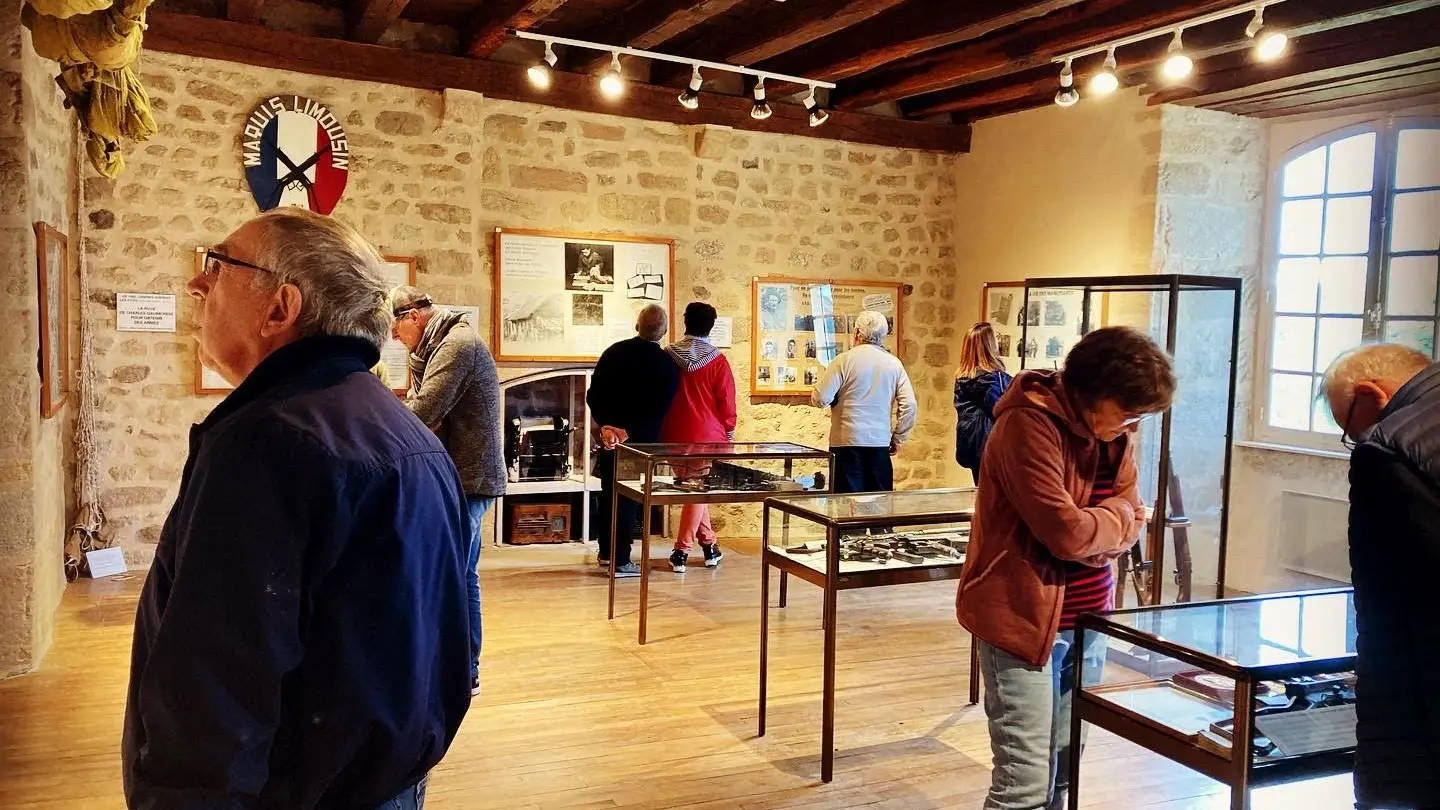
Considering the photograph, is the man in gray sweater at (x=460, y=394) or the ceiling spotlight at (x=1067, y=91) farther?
the ceiling spotlight at (x=1067, y=91)

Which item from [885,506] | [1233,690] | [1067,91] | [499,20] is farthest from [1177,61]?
[1233,690]

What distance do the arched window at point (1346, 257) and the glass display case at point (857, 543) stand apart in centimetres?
319

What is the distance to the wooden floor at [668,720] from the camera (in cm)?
343

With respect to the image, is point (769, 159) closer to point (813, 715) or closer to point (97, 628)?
point (813, 715)

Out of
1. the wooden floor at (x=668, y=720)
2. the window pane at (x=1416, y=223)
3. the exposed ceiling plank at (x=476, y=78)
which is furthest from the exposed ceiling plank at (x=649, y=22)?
the window pane at (x=1416, y=223)

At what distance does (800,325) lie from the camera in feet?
25.5

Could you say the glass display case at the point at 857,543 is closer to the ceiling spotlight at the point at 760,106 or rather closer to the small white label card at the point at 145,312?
the ceiling spotlight at the point at 760,106

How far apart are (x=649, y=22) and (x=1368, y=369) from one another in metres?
4.83

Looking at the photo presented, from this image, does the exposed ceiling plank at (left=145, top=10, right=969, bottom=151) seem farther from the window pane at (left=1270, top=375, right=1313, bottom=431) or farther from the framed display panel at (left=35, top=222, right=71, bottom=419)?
the window pane at (left=1270, top=375, right=1313, bottom=431)

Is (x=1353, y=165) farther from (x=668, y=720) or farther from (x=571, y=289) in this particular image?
(x=668, y=720)

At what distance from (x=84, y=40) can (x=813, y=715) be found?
11.0 ft

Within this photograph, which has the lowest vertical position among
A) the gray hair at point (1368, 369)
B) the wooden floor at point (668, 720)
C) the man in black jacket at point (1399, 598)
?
the wooden floor at point (668, 720)

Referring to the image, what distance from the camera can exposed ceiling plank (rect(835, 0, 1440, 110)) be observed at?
4.99m

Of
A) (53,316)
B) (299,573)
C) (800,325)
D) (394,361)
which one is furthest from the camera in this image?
(800,325)
